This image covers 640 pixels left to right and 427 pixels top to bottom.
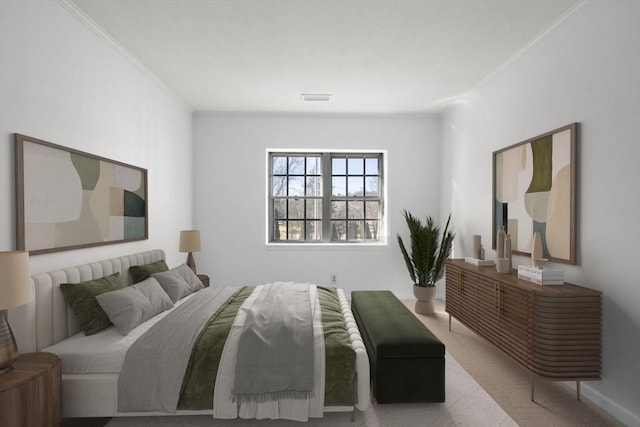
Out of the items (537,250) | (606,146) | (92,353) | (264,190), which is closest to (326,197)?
(264,190)

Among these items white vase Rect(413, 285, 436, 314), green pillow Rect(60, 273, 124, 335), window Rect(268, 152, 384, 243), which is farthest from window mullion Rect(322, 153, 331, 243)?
green pillow Rect(60, 273, 124, 335)

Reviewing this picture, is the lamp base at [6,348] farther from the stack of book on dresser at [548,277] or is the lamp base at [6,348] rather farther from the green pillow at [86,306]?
the stack of book on dresser at [548,277]

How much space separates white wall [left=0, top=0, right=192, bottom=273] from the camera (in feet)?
6.70

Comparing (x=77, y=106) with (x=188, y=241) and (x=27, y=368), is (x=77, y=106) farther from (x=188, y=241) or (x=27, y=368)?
(x=188, y=241)

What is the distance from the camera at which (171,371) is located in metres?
2.04

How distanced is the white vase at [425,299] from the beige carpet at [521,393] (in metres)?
0.96

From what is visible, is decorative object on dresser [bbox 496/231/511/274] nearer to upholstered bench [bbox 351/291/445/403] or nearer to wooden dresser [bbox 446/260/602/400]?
wooden dresser [bbox 446/260/602/400]

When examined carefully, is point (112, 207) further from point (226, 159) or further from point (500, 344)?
point (500, 344)

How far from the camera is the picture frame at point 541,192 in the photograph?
2.59 meters

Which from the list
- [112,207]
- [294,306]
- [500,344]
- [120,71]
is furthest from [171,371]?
[120,71]

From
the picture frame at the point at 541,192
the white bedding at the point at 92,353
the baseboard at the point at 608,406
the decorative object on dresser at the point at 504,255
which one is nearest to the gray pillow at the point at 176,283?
the white bedding at the point at 92,353

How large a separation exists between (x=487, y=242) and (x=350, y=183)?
2296 mm

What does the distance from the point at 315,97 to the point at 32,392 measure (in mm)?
3883

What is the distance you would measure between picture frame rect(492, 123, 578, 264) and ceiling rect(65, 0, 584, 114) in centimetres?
98
